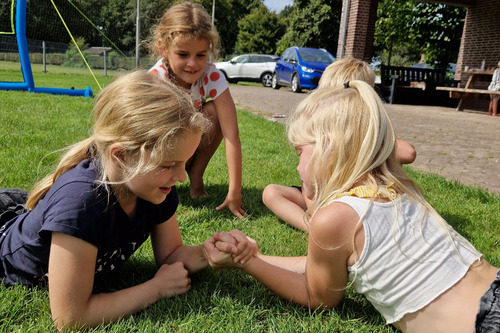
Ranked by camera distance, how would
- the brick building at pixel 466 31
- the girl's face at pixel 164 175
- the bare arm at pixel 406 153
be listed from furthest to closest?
the brick building at pixel 466 31
the bare arm at pixel 406 153
the girl's face at pixel 164 175

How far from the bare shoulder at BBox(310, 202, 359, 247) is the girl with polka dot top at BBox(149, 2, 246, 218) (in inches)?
55.3

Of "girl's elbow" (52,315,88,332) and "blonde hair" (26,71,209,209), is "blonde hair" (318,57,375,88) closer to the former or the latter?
"blonde hair" (26,71,209,209)

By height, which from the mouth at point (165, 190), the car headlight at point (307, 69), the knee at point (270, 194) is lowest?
the knee at point (270, 194)

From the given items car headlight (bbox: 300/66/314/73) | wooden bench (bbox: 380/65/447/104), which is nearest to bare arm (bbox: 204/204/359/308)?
wooden bench (bbox: 380/65/447/104)

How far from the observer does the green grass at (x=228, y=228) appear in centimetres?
167

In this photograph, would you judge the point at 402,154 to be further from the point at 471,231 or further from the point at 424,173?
the point at 424,173

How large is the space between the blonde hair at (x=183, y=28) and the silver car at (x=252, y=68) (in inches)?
708

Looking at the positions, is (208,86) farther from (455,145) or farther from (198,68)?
(455,145)

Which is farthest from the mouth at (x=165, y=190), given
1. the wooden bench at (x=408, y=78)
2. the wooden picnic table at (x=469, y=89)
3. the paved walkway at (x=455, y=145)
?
the wooden bench at (x=408, y=78)

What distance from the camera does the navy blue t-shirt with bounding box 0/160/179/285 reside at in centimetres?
144

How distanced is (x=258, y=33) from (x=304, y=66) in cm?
3324

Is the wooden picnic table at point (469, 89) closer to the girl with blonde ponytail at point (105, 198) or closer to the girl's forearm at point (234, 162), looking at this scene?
the girl's forearm at point (234, 162)

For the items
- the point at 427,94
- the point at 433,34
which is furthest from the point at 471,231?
the point at 433,34

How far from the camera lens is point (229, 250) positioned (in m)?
1.80
